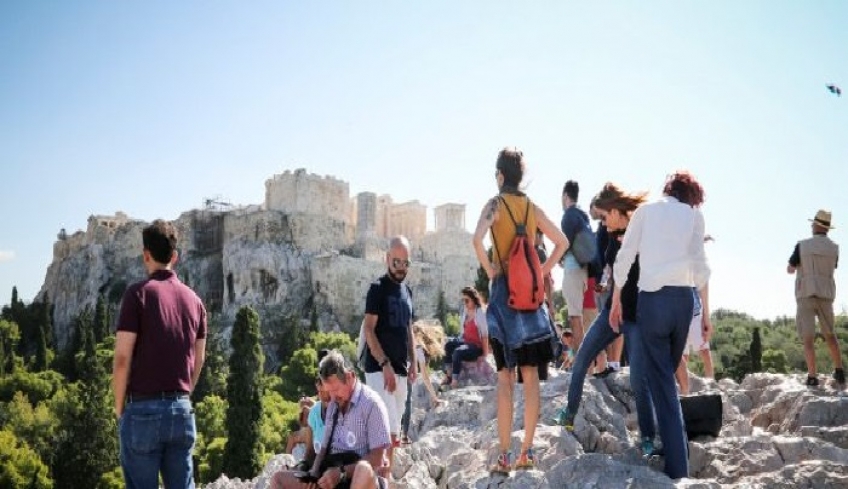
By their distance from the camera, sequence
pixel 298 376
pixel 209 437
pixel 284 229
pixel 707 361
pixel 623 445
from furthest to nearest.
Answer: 1. pixel 284 229
2. pixel 298 376
3. pixel 209 437
4. pixel 707 361
5. pixel 623 445

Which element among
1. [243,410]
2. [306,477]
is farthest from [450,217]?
[306,477]

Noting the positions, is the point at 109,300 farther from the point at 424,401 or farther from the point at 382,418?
the point at 382,418

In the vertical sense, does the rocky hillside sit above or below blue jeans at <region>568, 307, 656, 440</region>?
below

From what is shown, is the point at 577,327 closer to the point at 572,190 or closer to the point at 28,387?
the point at 572,190

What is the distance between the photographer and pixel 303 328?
57656 millimetres

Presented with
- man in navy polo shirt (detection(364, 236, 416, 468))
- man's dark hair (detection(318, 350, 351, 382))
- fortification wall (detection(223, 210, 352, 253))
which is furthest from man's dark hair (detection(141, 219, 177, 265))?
fortification wall (detection(223, 210, 352, 253))

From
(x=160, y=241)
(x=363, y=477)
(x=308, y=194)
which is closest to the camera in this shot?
(x=160, y=241)

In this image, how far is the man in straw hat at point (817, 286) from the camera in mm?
7723

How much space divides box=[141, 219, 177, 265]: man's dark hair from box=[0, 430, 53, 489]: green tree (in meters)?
33.4

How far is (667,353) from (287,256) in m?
59.9

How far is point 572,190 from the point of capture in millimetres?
7293

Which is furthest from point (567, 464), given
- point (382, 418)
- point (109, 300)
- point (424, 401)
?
point (109, 300)

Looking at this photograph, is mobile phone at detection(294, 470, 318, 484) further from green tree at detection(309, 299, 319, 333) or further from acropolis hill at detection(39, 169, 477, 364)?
acropolis hill at detection(39, 169, 477, 364)

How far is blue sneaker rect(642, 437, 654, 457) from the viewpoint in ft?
16.2
